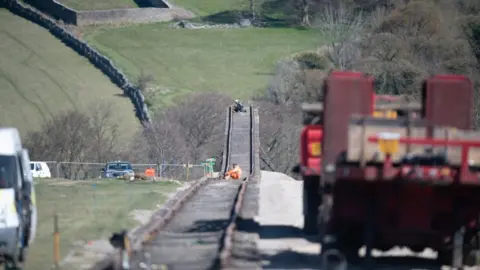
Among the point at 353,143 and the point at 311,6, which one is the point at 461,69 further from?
the point at 311,6

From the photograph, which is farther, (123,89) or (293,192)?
(123,89)

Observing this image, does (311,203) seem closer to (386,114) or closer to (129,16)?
(386,114)

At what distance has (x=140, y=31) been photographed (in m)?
132

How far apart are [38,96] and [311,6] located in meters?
59.0

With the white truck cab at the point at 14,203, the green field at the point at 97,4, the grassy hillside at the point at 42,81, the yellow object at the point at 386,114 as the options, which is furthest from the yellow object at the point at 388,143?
the green field at the point at 97,4

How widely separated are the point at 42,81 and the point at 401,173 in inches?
3320

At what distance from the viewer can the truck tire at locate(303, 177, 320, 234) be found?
25.3 meters

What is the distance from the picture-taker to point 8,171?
24.8m

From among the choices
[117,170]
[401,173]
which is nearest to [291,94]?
[117,170]

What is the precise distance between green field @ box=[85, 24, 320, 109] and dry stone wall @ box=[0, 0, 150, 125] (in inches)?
79.5

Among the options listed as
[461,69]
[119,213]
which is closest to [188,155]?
[461,69]

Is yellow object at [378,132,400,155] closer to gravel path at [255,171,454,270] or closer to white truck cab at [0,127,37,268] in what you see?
gravel path at [255,171,454,270]

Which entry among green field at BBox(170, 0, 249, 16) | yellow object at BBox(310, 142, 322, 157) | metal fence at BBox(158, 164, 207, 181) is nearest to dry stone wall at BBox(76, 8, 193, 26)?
green field at BBox(170, 0, 249, 16)

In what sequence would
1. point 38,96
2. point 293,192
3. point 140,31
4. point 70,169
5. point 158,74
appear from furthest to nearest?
point 140,31 < point 158,74 < point 38,96 < point 70,169 < point 293,192
